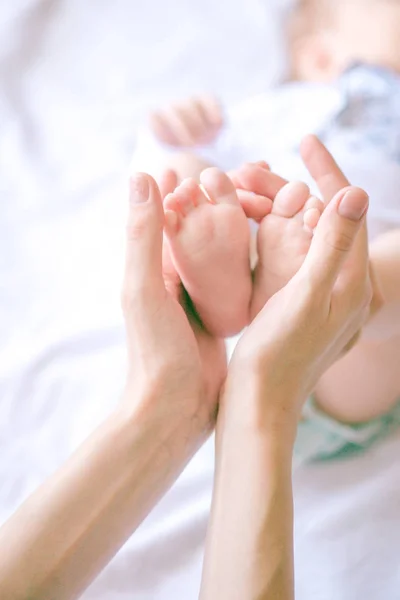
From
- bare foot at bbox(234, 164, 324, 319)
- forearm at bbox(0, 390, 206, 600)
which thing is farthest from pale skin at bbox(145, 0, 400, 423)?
forearm at bbox(0, 390, 206, 600)

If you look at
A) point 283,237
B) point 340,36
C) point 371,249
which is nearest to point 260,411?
point 283,237

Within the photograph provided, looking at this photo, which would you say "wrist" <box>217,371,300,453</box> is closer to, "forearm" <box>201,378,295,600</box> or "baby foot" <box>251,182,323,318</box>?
"forearm" <box>201,378,295,600</box>

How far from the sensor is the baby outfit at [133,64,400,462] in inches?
29.7

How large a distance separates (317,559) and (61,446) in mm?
303

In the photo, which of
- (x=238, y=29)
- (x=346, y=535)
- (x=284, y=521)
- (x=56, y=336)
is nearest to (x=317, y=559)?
(x=346, y=535)

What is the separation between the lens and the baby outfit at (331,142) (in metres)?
0.76

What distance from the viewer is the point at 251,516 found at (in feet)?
1.69

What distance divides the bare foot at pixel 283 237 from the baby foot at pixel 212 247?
14 millimetres

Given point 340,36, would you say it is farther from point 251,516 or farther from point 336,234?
point 251,516

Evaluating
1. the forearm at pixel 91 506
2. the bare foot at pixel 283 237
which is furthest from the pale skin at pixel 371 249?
the forearm at pixel 91 506

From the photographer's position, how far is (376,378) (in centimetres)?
74

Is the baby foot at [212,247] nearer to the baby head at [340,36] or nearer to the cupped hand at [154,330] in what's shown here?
the cupped hand at [154,330]

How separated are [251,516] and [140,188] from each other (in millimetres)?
292

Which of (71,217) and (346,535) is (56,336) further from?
(346,535)
